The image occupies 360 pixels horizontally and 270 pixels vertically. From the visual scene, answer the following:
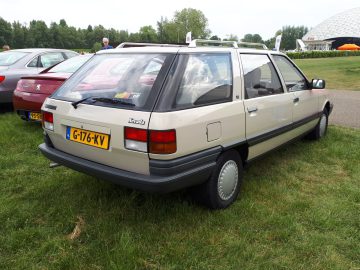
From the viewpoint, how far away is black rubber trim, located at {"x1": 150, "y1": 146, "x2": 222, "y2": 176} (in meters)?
2.52

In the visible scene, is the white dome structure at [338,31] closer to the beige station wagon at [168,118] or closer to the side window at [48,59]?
the side window at [48,59]

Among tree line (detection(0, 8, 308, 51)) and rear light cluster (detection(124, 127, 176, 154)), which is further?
tree line (detection(0, 8, 308, 51))

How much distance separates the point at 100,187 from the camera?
3.58 metres

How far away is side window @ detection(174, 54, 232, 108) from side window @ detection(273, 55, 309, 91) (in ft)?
4.06

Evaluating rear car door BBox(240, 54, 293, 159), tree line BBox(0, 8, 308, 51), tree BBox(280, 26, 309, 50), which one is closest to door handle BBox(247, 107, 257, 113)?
rear car door BBox(240, 54, 293, 159)

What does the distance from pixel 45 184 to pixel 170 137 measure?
1.87 meters

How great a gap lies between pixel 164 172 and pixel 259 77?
174 centimetres

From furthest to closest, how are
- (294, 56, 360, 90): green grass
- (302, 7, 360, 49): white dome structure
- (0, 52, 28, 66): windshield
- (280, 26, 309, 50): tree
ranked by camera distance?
1. (280, 26, 309, 50): tree
2. (302, 7, 360, 49): white dome structure
3. (294, 56, 360, 90): green grass
4. (0, 52, 28, 66): windshield

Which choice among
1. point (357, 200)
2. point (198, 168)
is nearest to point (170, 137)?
point (198, 168)

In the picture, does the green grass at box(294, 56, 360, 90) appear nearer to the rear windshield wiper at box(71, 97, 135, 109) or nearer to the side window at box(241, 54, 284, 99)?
the side window at box(241, 54, 284, 99)

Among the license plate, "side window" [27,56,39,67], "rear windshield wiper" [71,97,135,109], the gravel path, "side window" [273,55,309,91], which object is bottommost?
the gravel path

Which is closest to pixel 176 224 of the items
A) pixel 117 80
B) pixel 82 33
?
pixel 117 80

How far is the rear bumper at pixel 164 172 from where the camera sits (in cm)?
252

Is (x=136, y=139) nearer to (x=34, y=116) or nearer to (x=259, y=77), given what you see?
(x=259, y=77)
